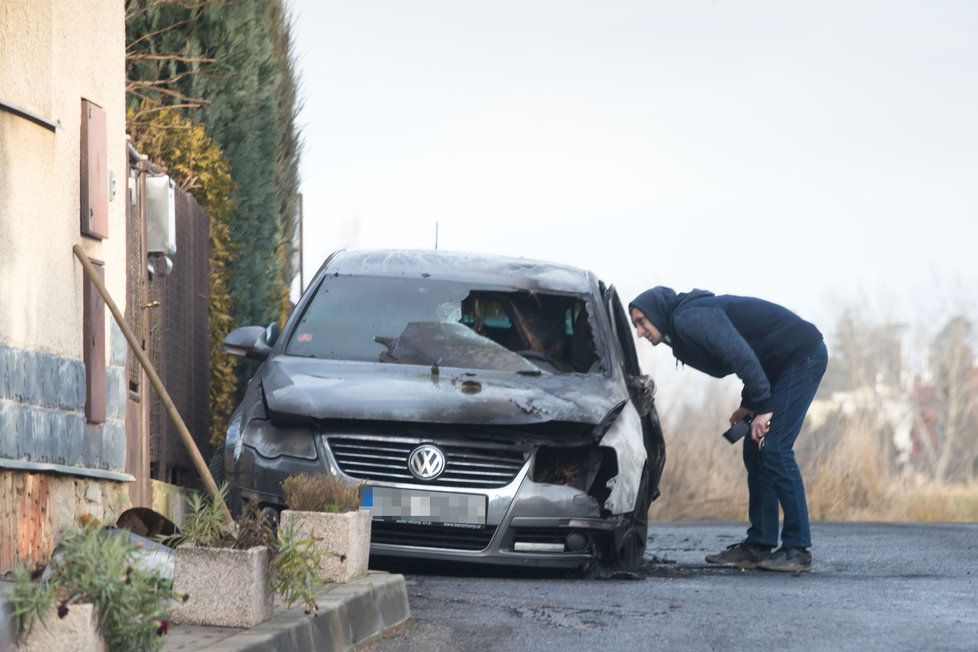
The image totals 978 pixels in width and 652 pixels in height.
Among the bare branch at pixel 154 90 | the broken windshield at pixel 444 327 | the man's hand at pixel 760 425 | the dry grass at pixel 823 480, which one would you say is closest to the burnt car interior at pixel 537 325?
the broken windshield at pixel 444 327

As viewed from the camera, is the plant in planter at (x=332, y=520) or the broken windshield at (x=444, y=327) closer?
the plant in planter at (x=332, y=520)

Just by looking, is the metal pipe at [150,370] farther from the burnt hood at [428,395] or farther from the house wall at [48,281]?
the burnt hood at [428,395]

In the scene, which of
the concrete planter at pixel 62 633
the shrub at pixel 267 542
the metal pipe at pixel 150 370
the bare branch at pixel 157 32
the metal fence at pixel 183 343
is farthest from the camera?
the bare branch at pixel 157 32

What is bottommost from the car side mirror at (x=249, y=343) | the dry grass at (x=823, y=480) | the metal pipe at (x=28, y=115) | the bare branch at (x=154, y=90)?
the dry grass at (x=823, y=480)

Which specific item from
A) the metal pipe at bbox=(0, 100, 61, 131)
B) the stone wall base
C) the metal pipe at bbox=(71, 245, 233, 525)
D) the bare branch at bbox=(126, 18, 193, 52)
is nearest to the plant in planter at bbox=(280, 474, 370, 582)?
the metal pipe at bbox=(71, 245, 233, 525)

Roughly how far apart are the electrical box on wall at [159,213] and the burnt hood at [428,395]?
1.79 meters

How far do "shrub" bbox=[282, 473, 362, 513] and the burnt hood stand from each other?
130cm

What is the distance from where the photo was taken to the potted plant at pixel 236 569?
5598mm

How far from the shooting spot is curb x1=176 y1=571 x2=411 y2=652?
538cm

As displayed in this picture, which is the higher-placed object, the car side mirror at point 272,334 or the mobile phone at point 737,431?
the car side mirror at point 272,334

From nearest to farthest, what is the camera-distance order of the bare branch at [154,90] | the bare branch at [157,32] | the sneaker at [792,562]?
the sneaker at [792,562] < the bare branch at [154,90] < the bare branch at [157,32]

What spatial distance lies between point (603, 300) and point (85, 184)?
3006 millimetres

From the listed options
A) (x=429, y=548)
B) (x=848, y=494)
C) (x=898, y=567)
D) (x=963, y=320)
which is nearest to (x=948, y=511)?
(x=848, y=494)

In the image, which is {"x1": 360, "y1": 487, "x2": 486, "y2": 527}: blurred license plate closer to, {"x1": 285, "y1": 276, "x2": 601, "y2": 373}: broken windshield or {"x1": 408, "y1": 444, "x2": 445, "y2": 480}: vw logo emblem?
{"x1": 408, "y1": 444, "x2": 445, "y2": 480}: vw logo emblem
